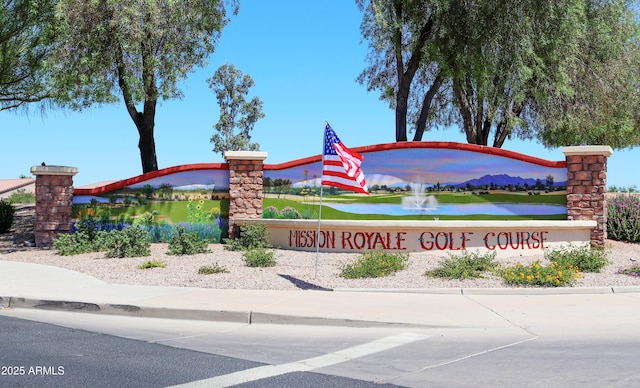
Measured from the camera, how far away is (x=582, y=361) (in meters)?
6.83

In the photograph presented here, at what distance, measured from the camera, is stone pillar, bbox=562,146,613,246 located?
1603cm

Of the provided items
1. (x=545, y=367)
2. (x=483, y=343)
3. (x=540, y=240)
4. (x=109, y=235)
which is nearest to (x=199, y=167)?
(x=109, y=235)

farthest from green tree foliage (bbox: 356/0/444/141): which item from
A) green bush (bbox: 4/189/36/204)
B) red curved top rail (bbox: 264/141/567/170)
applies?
green bush (bbox: 4/189/36/204)

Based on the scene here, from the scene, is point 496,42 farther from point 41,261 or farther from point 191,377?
point 191,377

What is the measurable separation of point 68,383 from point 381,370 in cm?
310

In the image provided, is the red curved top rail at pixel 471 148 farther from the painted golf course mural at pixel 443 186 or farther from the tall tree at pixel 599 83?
the tall tree at pixel 599 83

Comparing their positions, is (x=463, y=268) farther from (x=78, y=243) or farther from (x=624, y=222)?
(x=78, y=243)

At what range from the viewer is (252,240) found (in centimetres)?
1633

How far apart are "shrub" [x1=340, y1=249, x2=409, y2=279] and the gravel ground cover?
16 cm

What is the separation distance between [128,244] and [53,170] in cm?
392

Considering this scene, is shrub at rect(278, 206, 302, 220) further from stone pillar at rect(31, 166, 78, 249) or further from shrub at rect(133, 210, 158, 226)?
stone pillar at rect(31, 166, 78, 249)

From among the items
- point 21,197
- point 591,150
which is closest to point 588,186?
point 591,150

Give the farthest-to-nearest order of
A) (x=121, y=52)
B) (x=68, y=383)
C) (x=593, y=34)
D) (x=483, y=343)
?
(x=593, y=34) < (x=121, y=52) < (x=483, y=343) < (x=68, y=383)

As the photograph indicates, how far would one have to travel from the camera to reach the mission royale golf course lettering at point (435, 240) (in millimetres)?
15250
